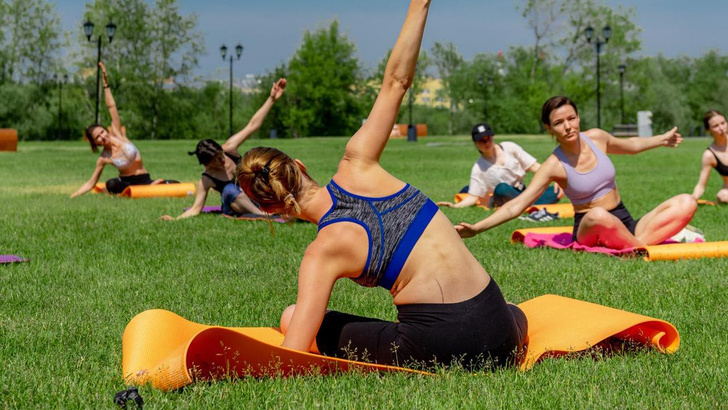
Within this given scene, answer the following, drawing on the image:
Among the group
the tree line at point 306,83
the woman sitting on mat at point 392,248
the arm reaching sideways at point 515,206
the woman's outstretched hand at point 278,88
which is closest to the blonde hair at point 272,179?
the woman sitting on mat at point 392,248

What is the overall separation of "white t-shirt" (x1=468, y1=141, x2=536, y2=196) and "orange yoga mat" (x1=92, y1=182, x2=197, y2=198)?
510cm

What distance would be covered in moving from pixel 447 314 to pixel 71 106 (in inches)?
2568

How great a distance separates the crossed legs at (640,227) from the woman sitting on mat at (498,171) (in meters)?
3.95

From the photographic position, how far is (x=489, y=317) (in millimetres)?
3736

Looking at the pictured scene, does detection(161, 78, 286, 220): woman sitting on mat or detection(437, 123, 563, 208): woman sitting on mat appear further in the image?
detection(437, 123, 563, 208): woman sitting on mat

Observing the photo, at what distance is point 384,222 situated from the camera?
3594mm

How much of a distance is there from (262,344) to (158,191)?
11.0 meters

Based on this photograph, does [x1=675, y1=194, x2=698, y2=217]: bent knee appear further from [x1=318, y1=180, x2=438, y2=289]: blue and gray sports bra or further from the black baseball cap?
[x1=318, y1=180, x2=438, y2=289]: blue and gray sports bra

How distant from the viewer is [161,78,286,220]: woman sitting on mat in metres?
10.6

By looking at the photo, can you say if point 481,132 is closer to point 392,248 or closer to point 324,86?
point 392,248

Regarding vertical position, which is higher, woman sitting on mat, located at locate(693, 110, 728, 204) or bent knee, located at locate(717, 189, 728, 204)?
woman sitting on mat, located at locate(693, 110, 728, 204)

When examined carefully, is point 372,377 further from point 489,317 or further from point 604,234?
point 604,234

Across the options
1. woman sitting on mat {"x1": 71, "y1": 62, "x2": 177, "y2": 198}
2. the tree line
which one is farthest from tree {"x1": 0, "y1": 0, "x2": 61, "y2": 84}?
woman sitting on mat {"x1": 71, "y1": 62, "x2": 177, "y2": 198}

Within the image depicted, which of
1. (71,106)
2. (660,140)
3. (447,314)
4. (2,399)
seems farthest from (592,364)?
(71,106)
